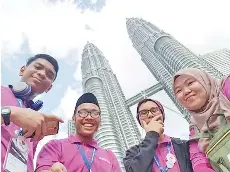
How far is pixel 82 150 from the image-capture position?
2381mm

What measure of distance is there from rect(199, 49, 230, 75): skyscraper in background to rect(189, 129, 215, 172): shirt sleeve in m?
43.3

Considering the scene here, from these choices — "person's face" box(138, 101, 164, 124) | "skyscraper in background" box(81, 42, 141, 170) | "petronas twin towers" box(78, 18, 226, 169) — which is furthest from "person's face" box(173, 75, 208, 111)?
"skyscraper in background" box(81, 42, 141, 170)

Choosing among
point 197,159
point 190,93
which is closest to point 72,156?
point 197,159

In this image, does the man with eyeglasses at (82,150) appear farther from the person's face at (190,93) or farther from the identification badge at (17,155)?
the person's face at (190,93)

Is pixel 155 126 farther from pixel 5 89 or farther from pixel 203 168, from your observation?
pixel 5 89

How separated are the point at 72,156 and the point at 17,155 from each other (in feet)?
2.72

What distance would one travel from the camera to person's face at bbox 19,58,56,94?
2430 millimetres

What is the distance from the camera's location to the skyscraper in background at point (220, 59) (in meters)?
44.0

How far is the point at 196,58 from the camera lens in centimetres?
3991

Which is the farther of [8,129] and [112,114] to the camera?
[112,114]

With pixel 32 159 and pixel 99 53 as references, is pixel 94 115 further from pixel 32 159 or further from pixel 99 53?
pixel 99 53

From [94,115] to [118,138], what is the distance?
39551 mm

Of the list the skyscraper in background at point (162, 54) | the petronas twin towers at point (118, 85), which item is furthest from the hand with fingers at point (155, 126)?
the petronas twin towers at point (118, 85)

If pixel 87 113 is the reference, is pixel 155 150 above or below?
below
